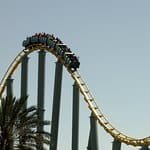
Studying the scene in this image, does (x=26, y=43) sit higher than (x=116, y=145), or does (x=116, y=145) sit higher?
(x=26, y=43)

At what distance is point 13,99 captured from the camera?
29547 mm

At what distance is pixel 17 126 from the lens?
2892 cm

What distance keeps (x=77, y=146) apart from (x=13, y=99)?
87.7 ft

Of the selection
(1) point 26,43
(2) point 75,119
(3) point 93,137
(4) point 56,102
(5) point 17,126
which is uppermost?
(1) point 26,43

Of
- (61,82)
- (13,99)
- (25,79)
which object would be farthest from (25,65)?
(13,99)

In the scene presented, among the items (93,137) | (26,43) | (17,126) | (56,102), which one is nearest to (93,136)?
(93,137)

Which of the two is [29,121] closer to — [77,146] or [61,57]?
[77,146]

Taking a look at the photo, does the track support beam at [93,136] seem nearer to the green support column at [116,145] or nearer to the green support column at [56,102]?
the green support column at [116,145]

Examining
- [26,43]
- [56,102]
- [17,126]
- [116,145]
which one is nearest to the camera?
[17,126]

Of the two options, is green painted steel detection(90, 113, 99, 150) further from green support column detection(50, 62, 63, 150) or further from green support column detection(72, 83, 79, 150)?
green support column detection(50, 62, 63, 150)

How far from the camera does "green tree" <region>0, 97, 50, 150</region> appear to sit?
28656mm

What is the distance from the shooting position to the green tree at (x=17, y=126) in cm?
2866

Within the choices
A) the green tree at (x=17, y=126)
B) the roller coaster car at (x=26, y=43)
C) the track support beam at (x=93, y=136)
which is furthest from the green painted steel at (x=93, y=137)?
the green tree at (x=17, y=126)

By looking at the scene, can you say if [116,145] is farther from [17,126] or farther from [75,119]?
[17,126]
